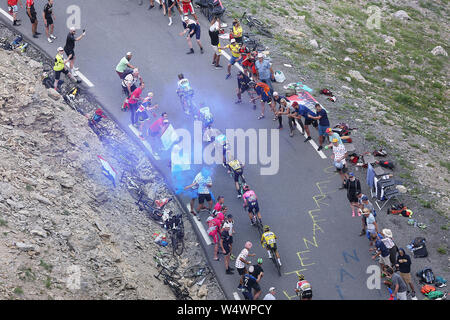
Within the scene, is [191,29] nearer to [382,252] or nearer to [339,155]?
[339,155]

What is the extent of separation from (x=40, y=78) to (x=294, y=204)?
Answer: 1227 centimetres

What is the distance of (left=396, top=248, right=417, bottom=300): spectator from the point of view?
57.9 feet

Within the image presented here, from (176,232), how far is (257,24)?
1477 centimetres

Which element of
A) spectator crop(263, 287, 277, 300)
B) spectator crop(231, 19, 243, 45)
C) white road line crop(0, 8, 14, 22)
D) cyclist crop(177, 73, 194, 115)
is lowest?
spectator crop(263, 287, 277, 300)

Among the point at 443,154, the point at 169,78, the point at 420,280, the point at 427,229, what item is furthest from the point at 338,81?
the point at 420,280

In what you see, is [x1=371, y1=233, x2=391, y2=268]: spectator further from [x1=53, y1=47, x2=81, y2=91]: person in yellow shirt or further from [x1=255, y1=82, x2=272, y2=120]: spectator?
[x1=53, y1=47, x2=81, y2=91]: person in yellow shirt

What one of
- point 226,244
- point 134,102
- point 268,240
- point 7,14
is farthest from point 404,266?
point 7,14

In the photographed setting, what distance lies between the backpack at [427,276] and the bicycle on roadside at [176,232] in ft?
26.6

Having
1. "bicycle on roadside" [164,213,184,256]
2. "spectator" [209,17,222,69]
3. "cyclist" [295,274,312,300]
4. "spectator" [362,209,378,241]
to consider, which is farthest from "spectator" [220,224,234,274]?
"spectator" [209,17,222,69]

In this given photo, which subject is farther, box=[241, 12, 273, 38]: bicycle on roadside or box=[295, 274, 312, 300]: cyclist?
box=[241, 12, 273, 38]: bicycle on roadside

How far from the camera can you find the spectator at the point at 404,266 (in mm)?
17641

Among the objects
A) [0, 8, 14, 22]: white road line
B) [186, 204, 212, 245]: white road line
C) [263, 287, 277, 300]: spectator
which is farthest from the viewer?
[0, 8, 14, 22]: white road line

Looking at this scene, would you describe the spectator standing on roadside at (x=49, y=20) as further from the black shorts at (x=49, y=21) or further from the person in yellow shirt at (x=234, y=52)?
the person in yellow shirt at (x=234, y=52)

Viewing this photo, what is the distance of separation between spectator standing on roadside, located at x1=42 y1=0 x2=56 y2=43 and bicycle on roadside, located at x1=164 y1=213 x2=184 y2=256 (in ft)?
40.3
